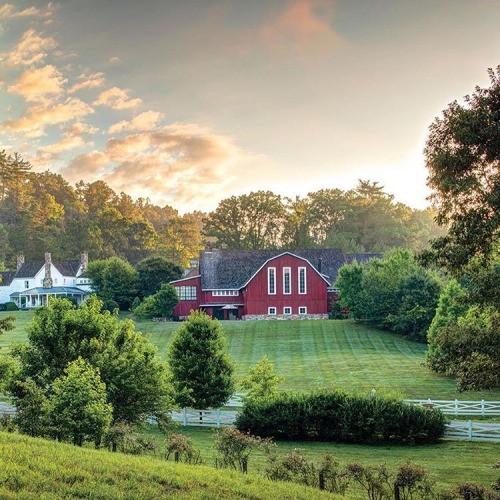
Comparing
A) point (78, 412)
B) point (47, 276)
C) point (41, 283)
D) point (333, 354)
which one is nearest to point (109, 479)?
point (78, 412)

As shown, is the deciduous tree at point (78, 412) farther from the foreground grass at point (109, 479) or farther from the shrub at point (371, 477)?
the shrub at point (371, 477)

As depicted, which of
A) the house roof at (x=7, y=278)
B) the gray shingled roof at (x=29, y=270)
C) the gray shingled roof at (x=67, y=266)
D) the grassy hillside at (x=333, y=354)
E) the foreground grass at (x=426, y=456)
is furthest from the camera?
the gray shingled roof at (x=67, y=266)

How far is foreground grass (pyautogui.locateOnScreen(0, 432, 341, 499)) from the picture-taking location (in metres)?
11.2

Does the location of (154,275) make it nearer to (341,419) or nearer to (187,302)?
(187,302)

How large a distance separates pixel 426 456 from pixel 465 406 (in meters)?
7.83

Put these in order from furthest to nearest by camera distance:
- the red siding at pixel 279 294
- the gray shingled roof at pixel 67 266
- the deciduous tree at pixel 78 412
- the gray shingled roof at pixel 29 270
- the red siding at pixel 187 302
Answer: the gray shingled roof at pixel 67 266 < the gray shingled roof at pixel 29 270 < the red siding at pixel 187 302 < the red siding at pixel 279 294 < the deciduous tree at pixel 78 412

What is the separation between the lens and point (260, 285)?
223ft

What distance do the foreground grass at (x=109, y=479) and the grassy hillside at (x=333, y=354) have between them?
55.1 feet

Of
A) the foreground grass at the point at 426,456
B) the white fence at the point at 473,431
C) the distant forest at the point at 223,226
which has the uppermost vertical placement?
the distant forest at the point at 223,226

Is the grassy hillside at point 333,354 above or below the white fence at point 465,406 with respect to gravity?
above

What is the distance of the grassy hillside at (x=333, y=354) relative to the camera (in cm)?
3775

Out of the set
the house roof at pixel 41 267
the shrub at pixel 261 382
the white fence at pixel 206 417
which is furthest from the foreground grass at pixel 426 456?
the house roof at pixel 41 267

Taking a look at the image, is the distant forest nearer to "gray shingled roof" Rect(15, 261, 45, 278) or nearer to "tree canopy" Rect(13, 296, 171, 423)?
"gray shingled roof" Rect(15, 261, 45, 278)

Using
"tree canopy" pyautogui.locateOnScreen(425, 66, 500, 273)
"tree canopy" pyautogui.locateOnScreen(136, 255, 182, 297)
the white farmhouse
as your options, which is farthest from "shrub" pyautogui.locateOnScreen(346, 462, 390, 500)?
the white farmhouse
